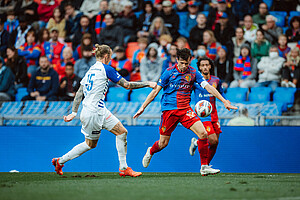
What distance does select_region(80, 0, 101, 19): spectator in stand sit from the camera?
15.3 m

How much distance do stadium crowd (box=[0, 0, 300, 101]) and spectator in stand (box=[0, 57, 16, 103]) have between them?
0.09 ft

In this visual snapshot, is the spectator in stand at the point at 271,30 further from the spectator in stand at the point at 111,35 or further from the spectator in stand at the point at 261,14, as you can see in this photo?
the spectator in stand at the point at 111,35

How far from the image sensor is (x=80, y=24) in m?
14.9

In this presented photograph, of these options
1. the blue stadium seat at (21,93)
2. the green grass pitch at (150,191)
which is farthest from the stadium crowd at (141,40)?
the green grass pitch at (150,191)

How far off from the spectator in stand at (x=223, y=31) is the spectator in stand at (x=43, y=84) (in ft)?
15.9

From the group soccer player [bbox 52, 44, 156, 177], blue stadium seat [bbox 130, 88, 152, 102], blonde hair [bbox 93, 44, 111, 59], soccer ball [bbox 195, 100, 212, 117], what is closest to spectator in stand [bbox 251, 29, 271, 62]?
blue stadium seat [bbox 130, 88, 152, 102]

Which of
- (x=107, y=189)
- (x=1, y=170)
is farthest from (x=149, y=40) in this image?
(x=107, y=189)

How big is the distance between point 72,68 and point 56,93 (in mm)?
1043

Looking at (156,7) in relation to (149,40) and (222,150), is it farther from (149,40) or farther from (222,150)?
(222,150)

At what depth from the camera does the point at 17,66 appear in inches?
561

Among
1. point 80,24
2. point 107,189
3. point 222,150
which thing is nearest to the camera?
point 107,189

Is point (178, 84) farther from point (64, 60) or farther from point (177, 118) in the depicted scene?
point (64, 60)

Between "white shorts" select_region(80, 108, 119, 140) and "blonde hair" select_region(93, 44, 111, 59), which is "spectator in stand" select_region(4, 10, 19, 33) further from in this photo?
"white shorts" select_region(80, 108, 119, 140)

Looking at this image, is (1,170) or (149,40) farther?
(149,40)
